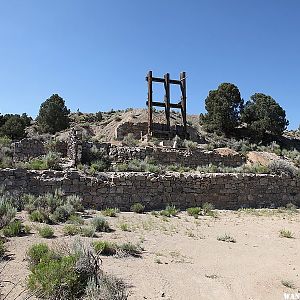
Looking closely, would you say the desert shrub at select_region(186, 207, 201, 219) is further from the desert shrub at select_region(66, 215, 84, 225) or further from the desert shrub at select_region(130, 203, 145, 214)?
the desert shrub at select_region(66, 215, 84, 225)

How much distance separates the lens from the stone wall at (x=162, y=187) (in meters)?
13.0

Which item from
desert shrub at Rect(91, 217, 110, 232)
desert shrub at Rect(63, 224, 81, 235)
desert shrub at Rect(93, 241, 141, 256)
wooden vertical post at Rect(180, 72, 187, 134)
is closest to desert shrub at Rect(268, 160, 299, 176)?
wooden vertical post at Rect(180, 72, 187, 134)

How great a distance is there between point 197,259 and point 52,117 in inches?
1105

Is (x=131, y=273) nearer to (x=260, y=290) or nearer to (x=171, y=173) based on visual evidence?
(x=260, y=290)

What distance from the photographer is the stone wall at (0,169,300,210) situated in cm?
1300

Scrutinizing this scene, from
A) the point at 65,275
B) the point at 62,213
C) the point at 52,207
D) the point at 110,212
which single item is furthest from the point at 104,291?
the point at 110,212

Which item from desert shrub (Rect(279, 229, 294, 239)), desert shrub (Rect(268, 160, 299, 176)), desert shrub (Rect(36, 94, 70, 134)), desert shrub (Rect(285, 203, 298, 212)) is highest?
desert shrub (Rect(36, 94, 70, 134))

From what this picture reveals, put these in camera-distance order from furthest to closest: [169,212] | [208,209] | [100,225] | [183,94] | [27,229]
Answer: [183,94]
[208,209]
[169,212]
[100,225]
[27,229]

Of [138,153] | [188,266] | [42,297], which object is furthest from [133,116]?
[42,297]

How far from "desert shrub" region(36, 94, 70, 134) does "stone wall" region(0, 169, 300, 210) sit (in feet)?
67.7

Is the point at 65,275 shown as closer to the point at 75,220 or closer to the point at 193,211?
the point at 75,220

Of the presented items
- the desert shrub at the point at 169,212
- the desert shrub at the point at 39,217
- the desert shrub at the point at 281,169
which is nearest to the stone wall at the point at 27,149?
the desert shrub at the point at 39,217

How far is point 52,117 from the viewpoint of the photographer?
A: 109 feet

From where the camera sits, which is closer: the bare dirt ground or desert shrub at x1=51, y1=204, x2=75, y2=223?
the bare dirt ground
